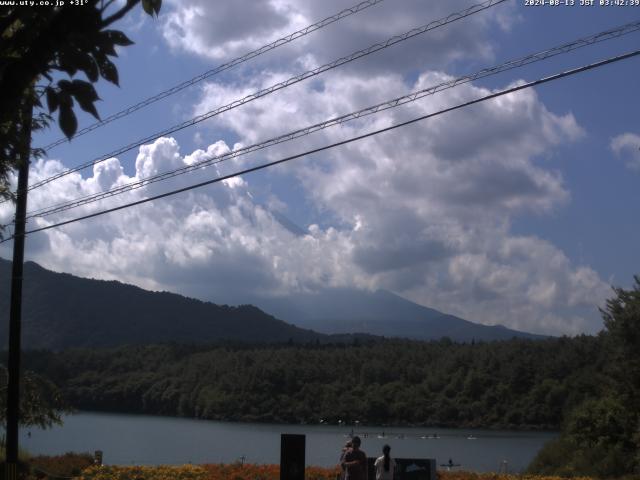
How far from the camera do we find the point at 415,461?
50.5 feet

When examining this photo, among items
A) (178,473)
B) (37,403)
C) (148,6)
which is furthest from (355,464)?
(37,403)

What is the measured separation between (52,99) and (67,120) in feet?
0.47

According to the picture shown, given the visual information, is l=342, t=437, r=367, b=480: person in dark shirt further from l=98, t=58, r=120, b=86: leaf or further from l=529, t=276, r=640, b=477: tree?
l=529, t=276, r=640, b=477: tree

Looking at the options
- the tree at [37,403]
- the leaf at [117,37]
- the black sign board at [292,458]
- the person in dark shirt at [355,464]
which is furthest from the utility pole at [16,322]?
the leaf at [117,37]

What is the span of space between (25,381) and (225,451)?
21909 mm

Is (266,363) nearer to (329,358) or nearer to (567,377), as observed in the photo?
(329,358)

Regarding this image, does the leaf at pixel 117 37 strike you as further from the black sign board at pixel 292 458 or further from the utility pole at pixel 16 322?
the utility pole at pixel 16 322

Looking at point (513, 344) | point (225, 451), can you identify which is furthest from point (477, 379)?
point (225, 451)

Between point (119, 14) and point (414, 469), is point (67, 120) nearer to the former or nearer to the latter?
point (119, 14)

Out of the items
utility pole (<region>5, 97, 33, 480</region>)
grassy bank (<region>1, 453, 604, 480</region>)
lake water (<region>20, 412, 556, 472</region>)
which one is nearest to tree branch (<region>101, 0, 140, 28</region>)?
utility pole (<region>5, 97, 33, 480</region>)

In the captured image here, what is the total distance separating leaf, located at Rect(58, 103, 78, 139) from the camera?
456 centimetres

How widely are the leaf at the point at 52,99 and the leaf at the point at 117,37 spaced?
41 cm

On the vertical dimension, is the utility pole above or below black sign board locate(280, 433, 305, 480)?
above

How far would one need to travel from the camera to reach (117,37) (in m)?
4.69
